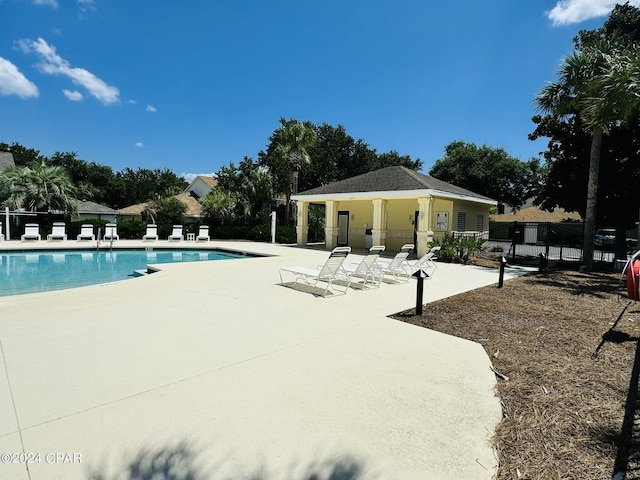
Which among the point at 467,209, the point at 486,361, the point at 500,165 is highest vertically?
the point at 500,165

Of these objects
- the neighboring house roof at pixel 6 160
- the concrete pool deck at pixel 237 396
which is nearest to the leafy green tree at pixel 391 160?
the neighboring house roof at pixel 6 160

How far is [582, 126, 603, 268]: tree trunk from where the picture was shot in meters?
14.0

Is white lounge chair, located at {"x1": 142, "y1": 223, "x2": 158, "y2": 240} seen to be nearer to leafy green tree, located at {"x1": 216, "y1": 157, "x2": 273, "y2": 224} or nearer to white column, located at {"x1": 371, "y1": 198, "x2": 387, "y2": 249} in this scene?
leafy green tree, located at {"x1": 216, "y1": 157, "x2": 273, "y2": 224}

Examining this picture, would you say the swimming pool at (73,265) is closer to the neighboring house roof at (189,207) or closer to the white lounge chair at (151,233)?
the white lounge chair at (151,233)

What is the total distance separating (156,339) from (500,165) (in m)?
44.2

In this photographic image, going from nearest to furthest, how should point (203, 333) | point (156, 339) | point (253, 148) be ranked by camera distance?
1. point (156, 339)
2. point (203, 333)
3. point (253, 148)

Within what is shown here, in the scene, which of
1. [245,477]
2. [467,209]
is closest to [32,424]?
[245,477]

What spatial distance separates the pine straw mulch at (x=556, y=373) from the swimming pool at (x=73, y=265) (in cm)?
1092

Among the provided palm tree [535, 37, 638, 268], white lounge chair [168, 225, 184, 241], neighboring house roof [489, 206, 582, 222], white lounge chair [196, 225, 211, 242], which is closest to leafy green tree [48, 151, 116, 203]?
white lounge chair [168, 225, 184, 241]

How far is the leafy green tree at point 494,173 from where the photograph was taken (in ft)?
135

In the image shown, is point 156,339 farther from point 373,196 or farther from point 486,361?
point 373,196

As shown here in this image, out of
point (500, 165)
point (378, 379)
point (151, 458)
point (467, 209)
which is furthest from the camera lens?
point (500, 165)

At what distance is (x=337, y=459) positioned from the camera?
2.51 metres

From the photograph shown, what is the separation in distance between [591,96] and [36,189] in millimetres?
31726
